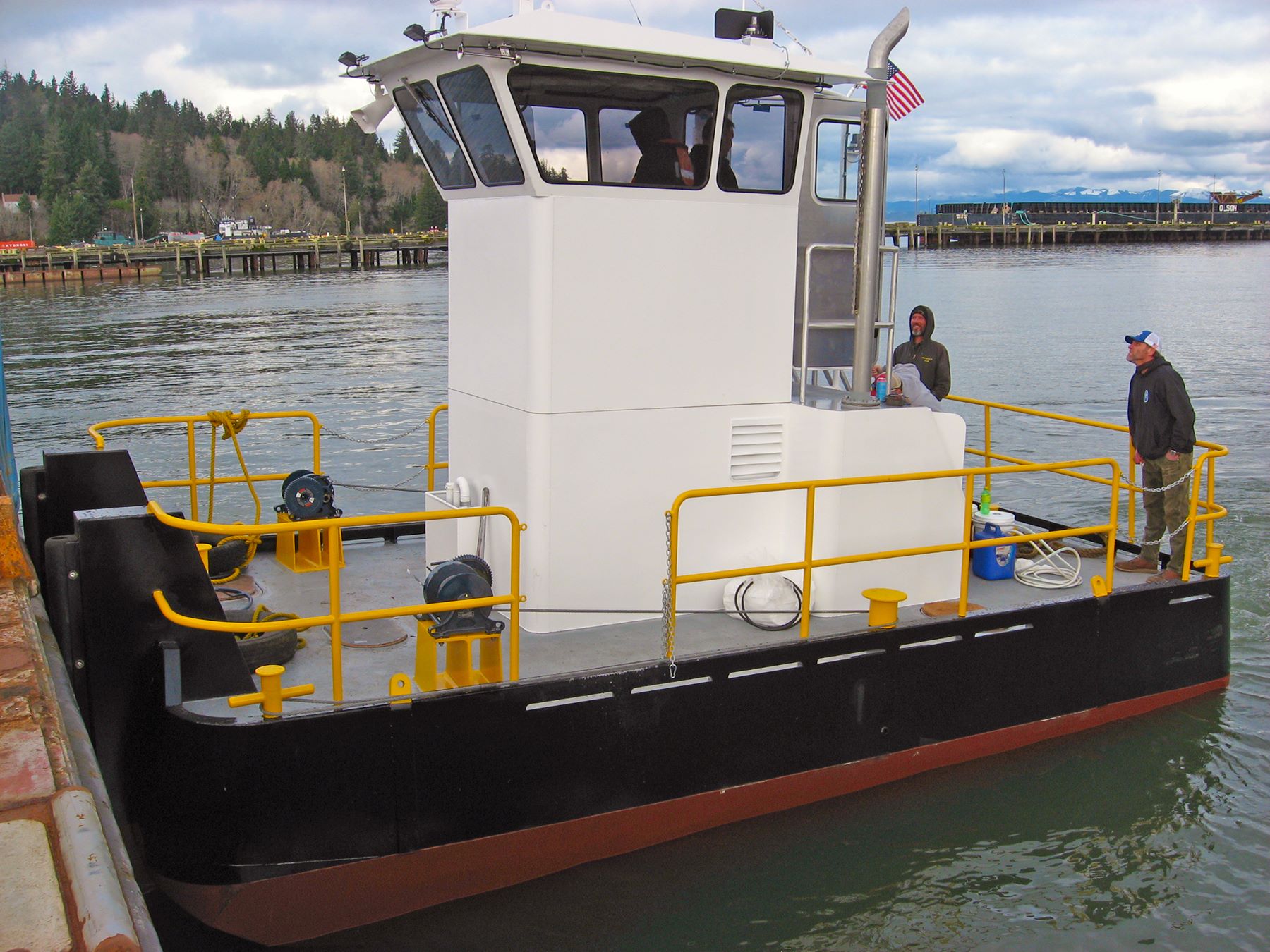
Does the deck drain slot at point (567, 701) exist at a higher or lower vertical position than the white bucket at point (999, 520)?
lower

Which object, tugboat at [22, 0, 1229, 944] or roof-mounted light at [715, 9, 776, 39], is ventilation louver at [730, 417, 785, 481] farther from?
→ roof-mounted light at [715, 9, 776, 39]

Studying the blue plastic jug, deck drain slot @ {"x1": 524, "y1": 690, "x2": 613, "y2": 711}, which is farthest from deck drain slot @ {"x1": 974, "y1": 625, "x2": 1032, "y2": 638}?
deck drain slot @ {"x1": 524, "y1": 690, "x2": 613, "y2": 711}

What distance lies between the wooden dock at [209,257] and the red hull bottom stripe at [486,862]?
64530 mm

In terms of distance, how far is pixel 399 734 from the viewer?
5.19 meters

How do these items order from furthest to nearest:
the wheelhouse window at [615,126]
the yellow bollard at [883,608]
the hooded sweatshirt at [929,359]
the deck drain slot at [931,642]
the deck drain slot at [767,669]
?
the hooded sweatshirt at [929,359] → the deck drain slot at [931,642] → the yellow bollard at [883,608] → the deck drain slot at [767,669] → the wheelhouse window at [615,126]

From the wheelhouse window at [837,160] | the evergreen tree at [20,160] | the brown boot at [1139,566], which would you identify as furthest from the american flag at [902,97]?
the evergreen tree at [20,160]

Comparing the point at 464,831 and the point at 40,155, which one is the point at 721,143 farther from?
the point at 40,155

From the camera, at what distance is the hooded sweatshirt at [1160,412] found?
760 centimetres

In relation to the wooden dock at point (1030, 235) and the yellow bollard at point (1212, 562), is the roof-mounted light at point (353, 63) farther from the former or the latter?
the wooden dock at point (1030, 235)

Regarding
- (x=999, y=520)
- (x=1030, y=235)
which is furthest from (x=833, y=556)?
(x=1030, y=235)

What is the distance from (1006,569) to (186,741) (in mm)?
5494

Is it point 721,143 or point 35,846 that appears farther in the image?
point 721,143

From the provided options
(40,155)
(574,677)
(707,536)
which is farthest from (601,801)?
(40,155)

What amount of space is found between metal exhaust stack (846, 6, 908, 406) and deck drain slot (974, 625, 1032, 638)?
62.4 inches
